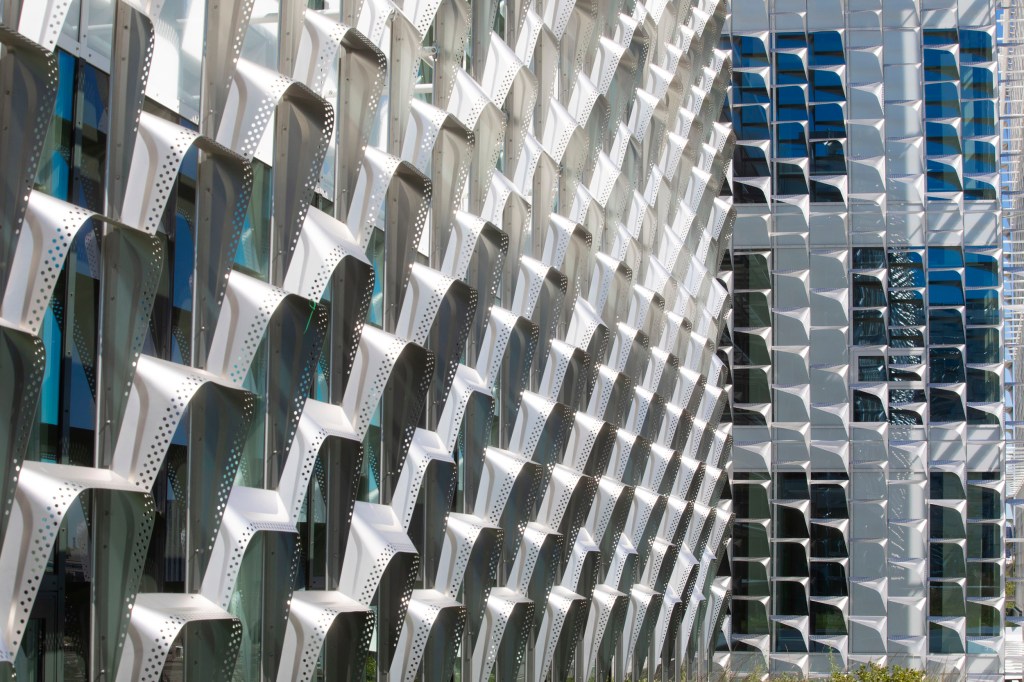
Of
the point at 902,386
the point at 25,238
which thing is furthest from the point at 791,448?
the point at 25,238

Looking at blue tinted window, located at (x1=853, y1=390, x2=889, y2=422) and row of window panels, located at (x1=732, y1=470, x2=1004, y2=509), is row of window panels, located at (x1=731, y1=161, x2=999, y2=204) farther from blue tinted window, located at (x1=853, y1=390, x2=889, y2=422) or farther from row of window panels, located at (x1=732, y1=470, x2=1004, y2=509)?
row of window panels, located at (x1=732, y1=470, x2=1004, y2=509)

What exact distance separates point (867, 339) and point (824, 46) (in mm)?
6749

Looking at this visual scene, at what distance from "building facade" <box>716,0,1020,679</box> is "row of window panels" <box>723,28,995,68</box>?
0.05m

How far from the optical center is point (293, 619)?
33.7ft

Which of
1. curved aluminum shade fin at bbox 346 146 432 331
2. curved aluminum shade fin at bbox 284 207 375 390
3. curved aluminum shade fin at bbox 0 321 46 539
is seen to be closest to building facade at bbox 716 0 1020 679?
curved aluminum shade fin at bbox 346 146 432 331

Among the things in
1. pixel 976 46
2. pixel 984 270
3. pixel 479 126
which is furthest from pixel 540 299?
pixel 976 46

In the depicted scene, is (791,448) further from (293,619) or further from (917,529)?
(293,619)

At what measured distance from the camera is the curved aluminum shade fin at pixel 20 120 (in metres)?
7.29

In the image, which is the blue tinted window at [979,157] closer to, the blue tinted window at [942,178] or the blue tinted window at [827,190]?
the blue tinted window at [942,178]

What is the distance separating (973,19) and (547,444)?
21.1 m

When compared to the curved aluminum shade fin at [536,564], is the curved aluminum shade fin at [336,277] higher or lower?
higher

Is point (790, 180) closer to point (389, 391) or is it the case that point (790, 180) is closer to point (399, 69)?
point (399, 69)

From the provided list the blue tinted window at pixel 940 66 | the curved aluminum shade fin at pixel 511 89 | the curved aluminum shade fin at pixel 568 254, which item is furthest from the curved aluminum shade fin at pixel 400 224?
the blue tinted window at pixel 940 66

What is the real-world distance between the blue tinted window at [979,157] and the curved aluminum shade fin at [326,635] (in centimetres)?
2523
